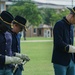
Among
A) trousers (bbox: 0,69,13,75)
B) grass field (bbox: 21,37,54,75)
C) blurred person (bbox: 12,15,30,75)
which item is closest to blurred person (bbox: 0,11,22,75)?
trousers (bbox: 0,69,13,75)

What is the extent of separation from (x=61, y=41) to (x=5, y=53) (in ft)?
3.74

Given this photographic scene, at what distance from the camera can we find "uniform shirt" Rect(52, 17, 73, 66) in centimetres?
679

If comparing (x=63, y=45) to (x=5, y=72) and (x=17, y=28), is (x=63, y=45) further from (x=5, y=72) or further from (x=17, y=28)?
(x=5, y=72)

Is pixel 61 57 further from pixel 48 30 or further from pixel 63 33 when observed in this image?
pixel 48 30

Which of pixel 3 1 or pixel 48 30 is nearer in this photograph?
Answer: pixel 3 1

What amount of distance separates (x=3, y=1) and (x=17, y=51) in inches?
3213

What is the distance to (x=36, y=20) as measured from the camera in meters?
76.2

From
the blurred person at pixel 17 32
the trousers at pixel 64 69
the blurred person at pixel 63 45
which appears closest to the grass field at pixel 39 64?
the blurred person at pixel 17 32

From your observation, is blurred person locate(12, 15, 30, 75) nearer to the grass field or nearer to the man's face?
the man's face

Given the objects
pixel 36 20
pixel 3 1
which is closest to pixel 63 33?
pixel 36 20

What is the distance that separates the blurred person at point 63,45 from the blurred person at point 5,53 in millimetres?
983

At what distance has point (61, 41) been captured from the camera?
676cm

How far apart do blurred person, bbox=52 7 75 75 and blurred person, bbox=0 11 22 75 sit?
0.98 meters

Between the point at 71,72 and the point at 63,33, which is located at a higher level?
the point at 63,33
